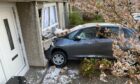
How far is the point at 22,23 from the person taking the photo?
364 inches

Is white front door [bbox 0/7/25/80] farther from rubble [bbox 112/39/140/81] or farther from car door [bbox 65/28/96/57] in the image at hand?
rubble [bbox 112/39/140/81]

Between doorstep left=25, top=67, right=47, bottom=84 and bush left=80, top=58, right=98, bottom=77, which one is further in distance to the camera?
bush left=80, top=58, right=98, bottom=77

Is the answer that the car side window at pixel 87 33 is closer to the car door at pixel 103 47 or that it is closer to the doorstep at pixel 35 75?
the car door at pixel 103 47

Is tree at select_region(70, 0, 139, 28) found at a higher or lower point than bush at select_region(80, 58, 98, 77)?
higher

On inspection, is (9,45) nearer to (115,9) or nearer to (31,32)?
(31,32)

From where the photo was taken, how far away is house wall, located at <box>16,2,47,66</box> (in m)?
9.08

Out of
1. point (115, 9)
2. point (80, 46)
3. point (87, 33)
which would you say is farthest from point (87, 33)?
point (115, 9)

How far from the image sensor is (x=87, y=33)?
31.7 ft

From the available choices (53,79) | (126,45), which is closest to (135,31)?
(126,45)

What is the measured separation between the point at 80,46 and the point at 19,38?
2.24 metres

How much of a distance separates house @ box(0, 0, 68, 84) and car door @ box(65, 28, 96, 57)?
1095 mm

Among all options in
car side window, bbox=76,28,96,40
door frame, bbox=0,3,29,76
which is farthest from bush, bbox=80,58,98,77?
door frame, bbox=0,3,29,76

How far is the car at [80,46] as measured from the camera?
372 inches

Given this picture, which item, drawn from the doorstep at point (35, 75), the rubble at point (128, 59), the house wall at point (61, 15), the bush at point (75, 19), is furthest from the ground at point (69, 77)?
the bush at point (75, 19)
